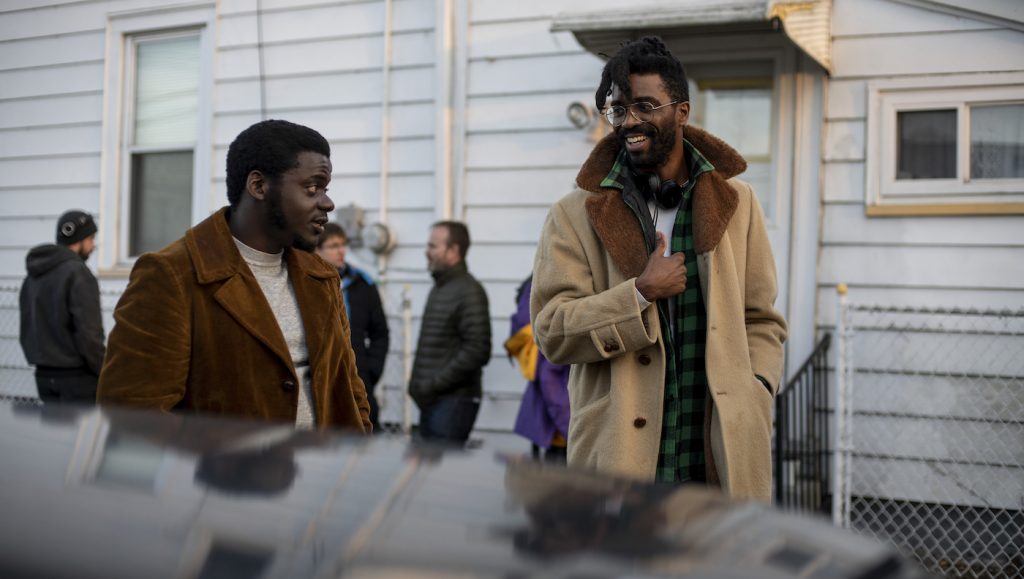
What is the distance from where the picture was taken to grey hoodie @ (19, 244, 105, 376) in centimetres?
644

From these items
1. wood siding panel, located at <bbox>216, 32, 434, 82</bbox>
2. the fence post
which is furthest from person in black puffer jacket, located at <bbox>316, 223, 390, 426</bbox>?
the fence post

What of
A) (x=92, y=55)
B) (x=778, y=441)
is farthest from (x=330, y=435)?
(x=92, y=55)

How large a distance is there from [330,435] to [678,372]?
1.66m

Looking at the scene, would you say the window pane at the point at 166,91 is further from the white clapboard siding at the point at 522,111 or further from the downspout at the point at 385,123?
the white clapboard siding at the point at 522,111

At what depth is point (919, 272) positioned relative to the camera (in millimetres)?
6328

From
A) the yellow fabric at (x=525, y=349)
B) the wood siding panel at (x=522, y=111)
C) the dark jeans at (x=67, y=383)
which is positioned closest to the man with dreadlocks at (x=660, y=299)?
the yellow fabric at (x=525, y=349)

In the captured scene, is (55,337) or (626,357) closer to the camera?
(626,357)

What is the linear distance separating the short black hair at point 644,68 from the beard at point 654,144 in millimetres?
105

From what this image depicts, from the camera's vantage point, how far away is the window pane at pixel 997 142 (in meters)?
6.27

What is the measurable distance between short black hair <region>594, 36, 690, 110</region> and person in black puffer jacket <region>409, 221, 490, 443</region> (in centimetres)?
342

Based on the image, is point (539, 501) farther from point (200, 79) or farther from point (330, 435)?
point (200, 79)

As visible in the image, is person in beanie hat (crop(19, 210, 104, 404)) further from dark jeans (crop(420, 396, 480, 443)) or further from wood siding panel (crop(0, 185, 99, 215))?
wood siding panel (crop(0, 185, 99, 215))

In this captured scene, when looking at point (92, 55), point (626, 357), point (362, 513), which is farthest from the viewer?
point (92, 55)

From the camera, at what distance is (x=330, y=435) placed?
1.65m
